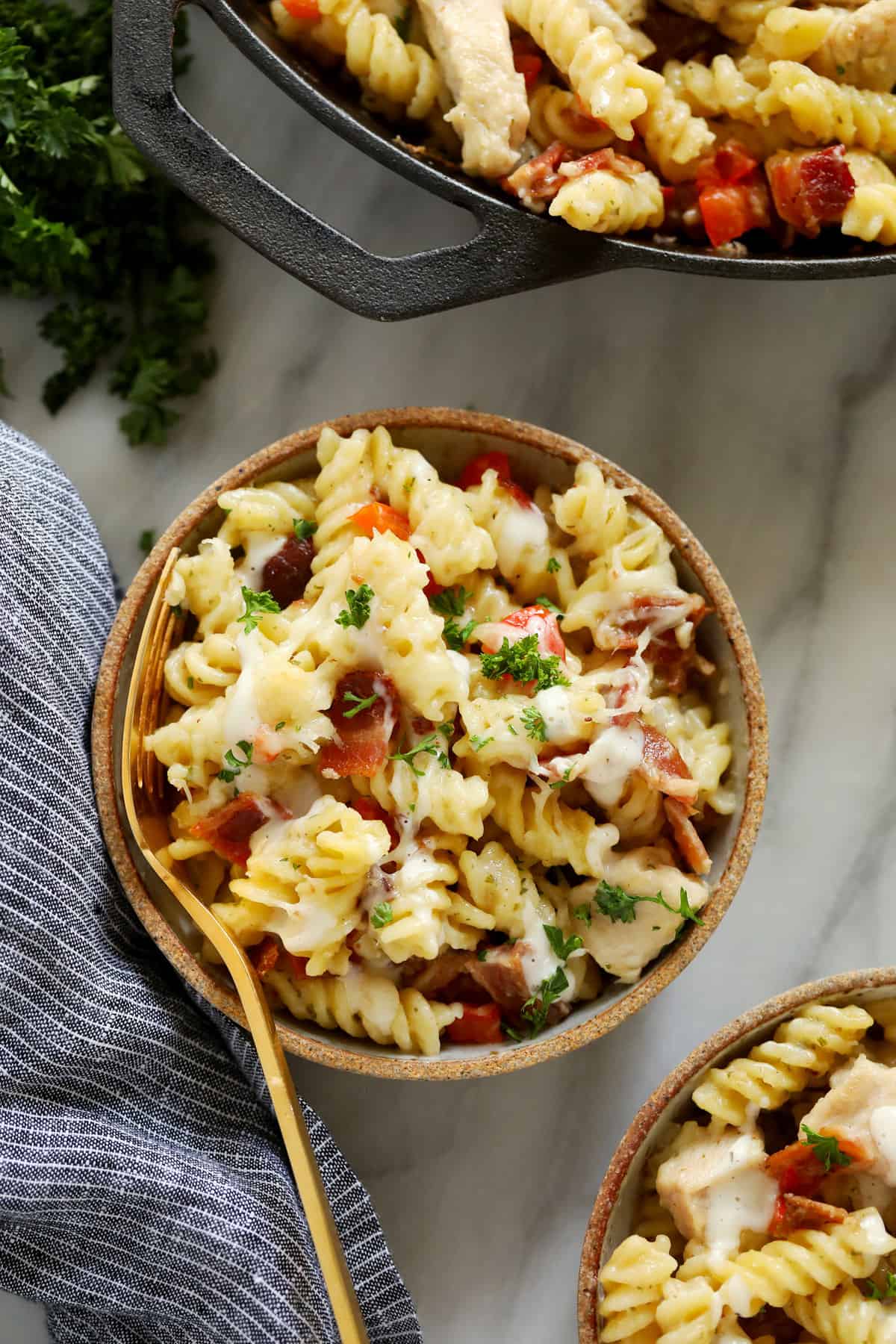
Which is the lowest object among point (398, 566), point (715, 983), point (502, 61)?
point (715, 983)

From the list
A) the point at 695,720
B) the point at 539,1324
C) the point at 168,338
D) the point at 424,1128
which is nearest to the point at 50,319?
the point at 168,338

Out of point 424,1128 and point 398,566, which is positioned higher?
point 398,566

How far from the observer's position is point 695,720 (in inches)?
95.3

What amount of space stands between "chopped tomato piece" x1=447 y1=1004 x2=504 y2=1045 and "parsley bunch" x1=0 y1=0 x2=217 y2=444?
1386 millimetres

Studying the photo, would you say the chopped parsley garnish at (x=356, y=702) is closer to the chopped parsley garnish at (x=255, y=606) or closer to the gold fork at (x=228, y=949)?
the chopped parsley garnish at (x=255, y=606)

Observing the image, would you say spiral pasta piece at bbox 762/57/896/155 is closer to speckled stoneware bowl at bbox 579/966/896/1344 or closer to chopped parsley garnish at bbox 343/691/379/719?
chopped parsley garnish at bbox 343/691/379/719

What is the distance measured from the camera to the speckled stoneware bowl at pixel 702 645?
2273 millimetres

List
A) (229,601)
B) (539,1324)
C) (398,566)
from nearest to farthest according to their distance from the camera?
(398,566), (229,601), (539,1324)

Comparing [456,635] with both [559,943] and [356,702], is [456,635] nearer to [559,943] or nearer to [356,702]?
[356,702]

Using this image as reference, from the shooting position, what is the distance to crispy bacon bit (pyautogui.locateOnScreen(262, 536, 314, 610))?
2.37 m

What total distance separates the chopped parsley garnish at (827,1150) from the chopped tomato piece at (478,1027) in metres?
0.56

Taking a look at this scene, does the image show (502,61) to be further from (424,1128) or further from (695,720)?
(424,1128)

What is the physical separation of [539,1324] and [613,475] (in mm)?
1740

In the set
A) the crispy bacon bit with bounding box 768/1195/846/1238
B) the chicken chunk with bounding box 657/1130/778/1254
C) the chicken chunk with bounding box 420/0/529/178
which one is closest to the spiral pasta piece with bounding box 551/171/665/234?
the chicken chunk with bounding box 420/0/529/178
